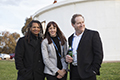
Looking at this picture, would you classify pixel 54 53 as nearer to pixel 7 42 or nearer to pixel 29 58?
pixel 29 58

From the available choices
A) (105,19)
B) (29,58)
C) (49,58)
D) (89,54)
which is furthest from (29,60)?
(105,19)

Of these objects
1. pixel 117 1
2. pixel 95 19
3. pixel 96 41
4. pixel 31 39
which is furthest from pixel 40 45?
pixel 117 1

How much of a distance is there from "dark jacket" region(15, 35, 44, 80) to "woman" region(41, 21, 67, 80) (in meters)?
0.17

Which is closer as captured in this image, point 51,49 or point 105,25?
point 51,49

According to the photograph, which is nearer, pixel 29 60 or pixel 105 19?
pixel 29 60

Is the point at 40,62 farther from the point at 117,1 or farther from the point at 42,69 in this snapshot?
the point at 117,1

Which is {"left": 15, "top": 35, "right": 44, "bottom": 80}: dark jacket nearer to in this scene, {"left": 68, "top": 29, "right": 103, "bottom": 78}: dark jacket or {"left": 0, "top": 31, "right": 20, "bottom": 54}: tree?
{"left": 68, "top": 29, "right": 103, "bottom": 78}: dark jacket

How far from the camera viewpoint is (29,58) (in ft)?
10.7

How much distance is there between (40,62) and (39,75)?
0.95 ft

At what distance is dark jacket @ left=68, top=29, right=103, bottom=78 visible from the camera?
8.68ft

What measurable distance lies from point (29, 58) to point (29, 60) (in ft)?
0.15

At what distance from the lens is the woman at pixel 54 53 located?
10.4 feet

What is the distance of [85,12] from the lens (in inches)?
548

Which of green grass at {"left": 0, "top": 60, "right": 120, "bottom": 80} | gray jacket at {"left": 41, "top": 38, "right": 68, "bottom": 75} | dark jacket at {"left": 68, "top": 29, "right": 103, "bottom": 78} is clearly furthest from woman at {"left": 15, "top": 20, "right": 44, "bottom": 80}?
green grass at {"left": 0, "top": 60, "right": 120, "bottom": 80}
